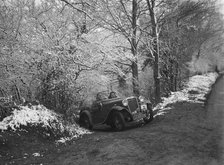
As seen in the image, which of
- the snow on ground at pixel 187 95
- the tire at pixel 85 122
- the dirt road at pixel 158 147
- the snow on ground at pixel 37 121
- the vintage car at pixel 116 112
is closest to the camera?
the dirt road at pixel 158 147

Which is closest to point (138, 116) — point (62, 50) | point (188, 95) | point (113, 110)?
point (113, 110)

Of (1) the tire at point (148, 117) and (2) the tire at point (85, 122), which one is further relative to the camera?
(2) the tire at point (85, 122)

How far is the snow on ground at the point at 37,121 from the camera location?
6.68m

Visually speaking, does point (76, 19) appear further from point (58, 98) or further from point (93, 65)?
point (58, 98)

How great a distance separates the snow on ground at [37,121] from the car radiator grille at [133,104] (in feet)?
6.44

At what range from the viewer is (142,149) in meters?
6.02

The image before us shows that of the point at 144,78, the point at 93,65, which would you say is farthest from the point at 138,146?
the point at 144,78

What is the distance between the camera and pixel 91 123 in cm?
925

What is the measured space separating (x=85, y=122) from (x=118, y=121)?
169 cm

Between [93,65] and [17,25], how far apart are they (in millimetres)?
3271

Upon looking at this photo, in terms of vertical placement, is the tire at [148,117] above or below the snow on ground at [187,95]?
below

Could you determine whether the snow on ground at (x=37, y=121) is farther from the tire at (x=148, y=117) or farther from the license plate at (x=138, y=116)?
the tire at (x=148, y=117)

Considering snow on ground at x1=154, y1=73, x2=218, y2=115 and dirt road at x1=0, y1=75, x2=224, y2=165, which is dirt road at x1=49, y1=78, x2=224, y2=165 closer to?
dirt road at x1=0, y1=75, x2=224, y2=165

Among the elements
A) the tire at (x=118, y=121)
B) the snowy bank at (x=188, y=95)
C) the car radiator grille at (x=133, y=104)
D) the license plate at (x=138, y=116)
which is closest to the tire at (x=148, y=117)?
the license plate at (x=138, y=116)
